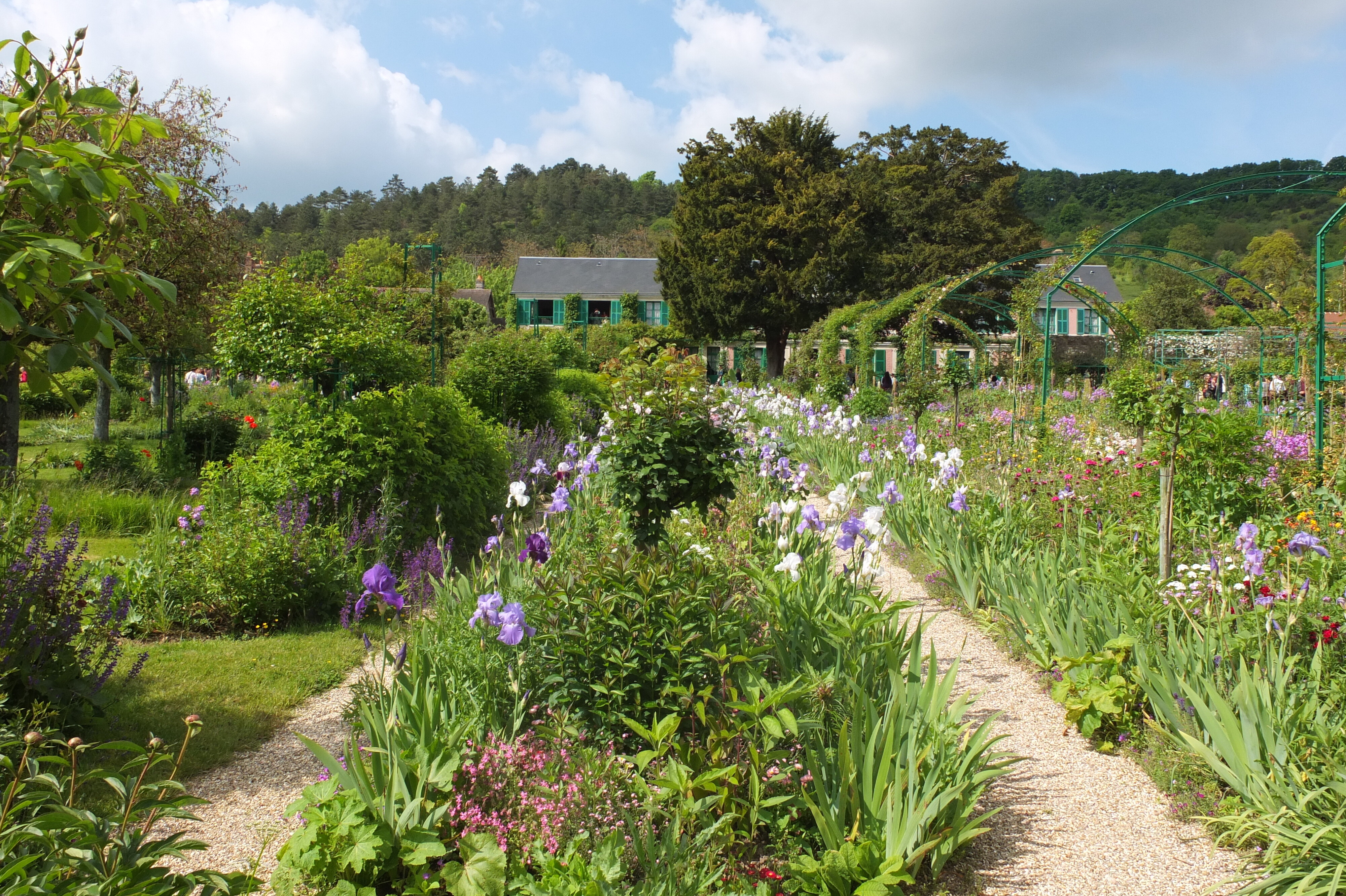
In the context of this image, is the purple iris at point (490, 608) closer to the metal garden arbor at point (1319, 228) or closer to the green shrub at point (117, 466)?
the metal garden arbor at point (1319, 228)

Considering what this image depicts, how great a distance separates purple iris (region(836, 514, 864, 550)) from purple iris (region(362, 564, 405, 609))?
6.13 feet

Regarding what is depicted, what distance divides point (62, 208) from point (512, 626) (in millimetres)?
1503

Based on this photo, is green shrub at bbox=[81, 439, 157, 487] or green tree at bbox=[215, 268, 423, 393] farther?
green shrub at bbox=[81, 439, 157, 487]

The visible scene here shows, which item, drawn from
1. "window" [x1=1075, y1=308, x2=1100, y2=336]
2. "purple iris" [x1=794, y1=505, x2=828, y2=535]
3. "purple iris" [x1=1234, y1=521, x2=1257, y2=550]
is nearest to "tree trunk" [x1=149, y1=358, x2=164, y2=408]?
"purple iris" [x1=794, y1=505, x2=828, y2=535]

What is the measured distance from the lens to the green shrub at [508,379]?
10031 millimetres

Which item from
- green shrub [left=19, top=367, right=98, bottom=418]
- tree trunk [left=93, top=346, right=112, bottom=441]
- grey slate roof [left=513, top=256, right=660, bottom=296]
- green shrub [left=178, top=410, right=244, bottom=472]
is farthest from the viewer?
grey slate roof [left=513, top=256, right=660, bottom=296]

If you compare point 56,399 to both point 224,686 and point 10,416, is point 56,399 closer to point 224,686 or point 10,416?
point 10,416

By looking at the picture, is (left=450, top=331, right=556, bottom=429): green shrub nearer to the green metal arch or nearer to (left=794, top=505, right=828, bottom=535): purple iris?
the green metal arch

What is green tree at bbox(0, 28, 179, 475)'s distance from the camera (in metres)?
1.28

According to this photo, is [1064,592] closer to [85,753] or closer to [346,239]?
[85,753]

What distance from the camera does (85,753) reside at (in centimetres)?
308

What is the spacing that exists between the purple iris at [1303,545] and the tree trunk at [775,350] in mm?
25915

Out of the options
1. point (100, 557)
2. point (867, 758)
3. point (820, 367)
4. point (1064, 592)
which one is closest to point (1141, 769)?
point (1064, 592)

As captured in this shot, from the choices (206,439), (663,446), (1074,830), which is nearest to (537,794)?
(663,446)
